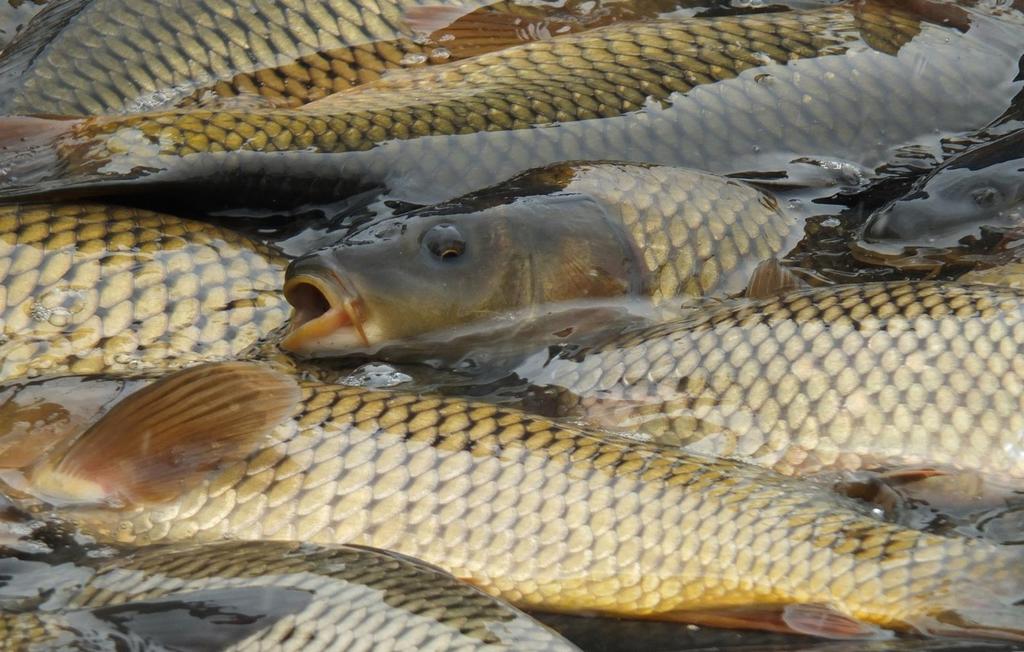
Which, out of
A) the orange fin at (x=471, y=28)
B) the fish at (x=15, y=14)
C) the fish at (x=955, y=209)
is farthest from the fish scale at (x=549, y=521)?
the fish at (x=15, y=14)

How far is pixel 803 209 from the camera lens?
3.42 meters

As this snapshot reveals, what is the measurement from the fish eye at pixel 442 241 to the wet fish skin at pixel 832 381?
1.06 feet

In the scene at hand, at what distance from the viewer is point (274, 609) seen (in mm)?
2023

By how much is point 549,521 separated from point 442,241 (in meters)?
0.72

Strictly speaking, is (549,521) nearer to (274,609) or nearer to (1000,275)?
(274,609)

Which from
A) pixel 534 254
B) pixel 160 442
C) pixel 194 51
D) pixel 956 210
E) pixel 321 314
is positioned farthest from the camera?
pixel 194 51

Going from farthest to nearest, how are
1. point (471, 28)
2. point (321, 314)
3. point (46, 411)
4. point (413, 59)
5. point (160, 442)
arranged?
point (471, 28) → point (413, 59) → point (321, 314) → point (46, 411) → point (160, 442)

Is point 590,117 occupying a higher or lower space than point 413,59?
lower

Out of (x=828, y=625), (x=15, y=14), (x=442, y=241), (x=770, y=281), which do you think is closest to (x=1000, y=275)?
(x=770, y=281)

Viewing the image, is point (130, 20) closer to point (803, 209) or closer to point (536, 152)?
point (536, 152)

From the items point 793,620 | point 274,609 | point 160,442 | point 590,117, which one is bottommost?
point 793,620

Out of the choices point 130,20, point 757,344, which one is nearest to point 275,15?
point 130,20

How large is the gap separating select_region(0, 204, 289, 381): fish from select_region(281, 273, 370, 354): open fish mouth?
0.10 metres

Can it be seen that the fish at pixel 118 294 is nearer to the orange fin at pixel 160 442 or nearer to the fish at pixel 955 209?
the orange fin at pixel 160 442
